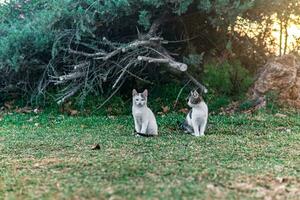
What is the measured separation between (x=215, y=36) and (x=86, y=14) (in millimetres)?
2858

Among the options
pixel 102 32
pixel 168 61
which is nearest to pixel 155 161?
pixel 168 61

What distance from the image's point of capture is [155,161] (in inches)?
195

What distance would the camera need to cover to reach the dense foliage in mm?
9045

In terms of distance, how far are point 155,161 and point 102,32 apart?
553cm

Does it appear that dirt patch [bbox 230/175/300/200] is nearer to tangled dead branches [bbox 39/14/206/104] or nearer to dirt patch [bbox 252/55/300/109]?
tangled dead branches [bbox 39/14/206/104]

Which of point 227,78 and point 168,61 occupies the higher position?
point 168,61

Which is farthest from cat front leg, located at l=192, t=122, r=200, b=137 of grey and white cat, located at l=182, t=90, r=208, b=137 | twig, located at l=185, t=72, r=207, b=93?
twig, located at l=185, t=72, r=207, b=93

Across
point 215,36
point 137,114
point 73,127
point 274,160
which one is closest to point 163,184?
point 274,160

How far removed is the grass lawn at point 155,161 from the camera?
385cm

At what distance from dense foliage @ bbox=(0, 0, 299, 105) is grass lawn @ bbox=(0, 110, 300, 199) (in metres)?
2.00

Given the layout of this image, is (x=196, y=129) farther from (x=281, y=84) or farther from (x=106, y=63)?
(x=106, y=63)

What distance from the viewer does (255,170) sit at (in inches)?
180

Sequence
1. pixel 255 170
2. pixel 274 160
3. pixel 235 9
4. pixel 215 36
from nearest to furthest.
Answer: pixel 255 170 → pixel 274 160 → pixel 235 9 → pixel 215 36

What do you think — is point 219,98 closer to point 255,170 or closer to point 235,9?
point 235,9
